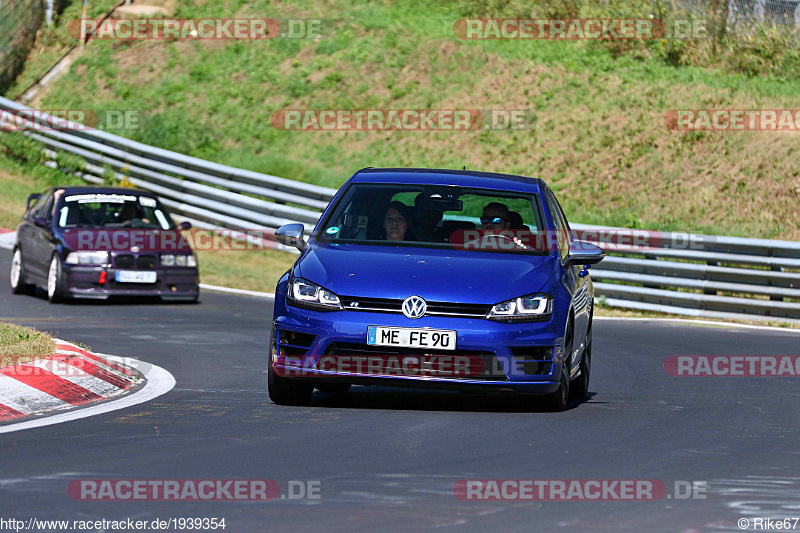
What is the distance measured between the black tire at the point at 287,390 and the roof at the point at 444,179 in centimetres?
181

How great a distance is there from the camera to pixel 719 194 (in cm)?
2534

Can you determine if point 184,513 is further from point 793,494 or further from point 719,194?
point 719,194

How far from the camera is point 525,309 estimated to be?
9.62 meters

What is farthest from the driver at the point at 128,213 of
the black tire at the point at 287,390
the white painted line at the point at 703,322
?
the black tire at the point at 287,390

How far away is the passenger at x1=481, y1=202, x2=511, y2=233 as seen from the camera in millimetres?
10727

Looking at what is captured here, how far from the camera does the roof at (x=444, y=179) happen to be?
10977 millimetres

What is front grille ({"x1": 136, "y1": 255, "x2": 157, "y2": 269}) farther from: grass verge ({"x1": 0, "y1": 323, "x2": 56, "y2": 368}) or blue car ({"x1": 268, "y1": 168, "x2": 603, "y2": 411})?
blue car ({"x1": 268, "y1": 168, "x2": 603, "y2": 411})

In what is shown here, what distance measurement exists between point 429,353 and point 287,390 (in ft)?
3.62

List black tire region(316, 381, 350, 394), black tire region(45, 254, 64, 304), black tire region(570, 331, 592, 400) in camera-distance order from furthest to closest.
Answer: black tire region(45, 254, 64, 304) < black tire region(570, 331, 592, 400) < black tire region(316, 381, 350, 394)

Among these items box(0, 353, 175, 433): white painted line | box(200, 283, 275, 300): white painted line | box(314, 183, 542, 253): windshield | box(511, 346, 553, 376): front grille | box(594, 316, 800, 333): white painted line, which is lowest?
box(200, 283, 275, 300): white painted line

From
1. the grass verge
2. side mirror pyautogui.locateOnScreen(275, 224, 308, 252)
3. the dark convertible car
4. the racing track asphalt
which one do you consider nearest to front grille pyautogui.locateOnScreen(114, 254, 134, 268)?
the dark convertible car

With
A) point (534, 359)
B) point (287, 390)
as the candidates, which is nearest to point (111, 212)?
point (287, 390)

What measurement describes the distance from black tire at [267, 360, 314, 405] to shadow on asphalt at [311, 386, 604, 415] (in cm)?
11

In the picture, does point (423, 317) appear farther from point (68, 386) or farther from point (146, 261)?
point (146, 261)
